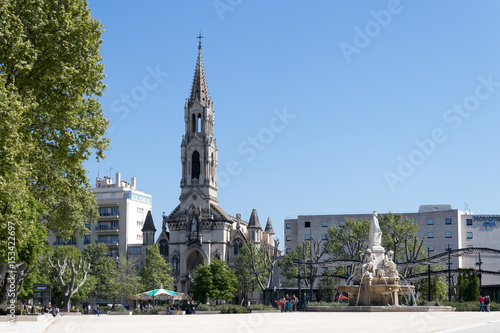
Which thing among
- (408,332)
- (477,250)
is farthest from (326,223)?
(408,332)

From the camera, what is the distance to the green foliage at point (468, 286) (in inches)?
2341

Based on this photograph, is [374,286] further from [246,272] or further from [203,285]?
[246,272]

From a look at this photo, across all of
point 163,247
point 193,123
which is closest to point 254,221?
point 163,247

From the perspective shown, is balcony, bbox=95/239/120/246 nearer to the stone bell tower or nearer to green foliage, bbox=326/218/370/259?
the stone bell tower

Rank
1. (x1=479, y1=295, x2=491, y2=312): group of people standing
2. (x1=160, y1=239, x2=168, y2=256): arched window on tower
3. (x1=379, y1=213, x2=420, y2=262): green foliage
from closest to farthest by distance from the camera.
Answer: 1. (x1=479, y1=295, x2=491, y2=312): group of people standing
2. (x1=379, y1=213, x2=420, y2=262): green foliage
3. (x1=160, y1=239, x2=168, y2=256): arched window on tower

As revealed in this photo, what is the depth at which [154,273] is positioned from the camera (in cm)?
10869

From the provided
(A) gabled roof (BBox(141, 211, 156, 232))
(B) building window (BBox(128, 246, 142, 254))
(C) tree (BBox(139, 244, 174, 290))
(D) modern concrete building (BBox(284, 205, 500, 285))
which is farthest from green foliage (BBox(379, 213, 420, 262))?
(B) building window (BBox(128, 246, 142, 254))

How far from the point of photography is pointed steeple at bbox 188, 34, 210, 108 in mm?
130375

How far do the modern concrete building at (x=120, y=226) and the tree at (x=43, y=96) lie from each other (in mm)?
93888

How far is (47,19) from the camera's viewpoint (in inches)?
1175

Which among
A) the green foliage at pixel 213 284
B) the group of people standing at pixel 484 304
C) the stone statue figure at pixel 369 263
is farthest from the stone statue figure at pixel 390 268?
the green foliage at pixel 213 284

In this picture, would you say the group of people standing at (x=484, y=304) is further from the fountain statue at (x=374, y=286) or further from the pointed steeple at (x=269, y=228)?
the pointed steeple at (x=269, y=228)

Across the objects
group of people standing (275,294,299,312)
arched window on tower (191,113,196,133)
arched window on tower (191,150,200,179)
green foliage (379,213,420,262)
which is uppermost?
arched window on tower (191,113,196,133)

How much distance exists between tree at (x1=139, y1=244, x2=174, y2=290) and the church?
8223mm
